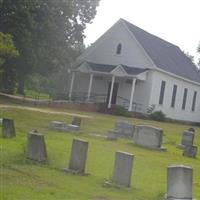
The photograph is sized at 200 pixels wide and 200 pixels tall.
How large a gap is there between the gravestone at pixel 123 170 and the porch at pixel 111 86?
3655cm

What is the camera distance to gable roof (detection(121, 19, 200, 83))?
53.0 m

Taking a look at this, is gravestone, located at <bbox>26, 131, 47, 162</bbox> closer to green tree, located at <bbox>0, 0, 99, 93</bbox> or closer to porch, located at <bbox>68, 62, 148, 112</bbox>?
green tree, located at <bbox>0, 0, 99, 93</bbox>

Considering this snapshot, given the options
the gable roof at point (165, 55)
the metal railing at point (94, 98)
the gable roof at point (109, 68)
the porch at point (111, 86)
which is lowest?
the metal railing at point (94, 98)

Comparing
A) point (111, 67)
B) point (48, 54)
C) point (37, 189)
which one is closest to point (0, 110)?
point (48, 54)

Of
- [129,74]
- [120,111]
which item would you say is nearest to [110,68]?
[129,74]

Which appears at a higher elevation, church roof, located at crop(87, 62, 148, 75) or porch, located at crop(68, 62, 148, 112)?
church roof, located at crop(87, 62, 148, 75)

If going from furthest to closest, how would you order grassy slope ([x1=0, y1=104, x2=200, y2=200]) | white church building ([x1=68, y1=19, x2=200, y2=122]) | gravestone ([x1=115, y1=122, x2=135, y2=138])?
white church building ([x1=68, y1=19, x2=200, y2=122]) < gravestone ([x1=115, y1=122, x2=135, y2=138]) < grassy slope ([x1=0, y1=104, x2=200, y2=200])

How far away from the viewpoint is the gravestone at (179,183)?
11508mm

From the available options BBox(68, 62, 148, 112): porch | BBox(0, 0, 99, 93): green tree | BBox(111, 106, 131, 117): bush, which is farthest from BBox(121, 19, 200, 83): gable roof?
BBox(0, 0, 99, 93): green tree

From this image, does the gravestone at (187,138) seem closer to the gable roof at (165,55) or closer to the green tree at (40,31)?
the green tree at (40,31)

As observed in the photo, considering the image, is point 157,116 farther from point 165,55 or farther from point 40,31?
point 40,31

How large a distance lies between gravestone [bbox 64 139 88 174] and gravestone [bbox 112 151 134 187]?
38.6 inches

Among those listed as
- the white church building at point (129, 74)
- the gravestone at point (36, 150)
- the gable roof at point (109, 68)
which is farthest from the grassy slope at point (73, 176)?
the white church building at point (129, 74)

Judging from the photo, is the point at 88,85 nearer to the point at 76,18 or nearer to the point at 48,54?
the point at 76,18
